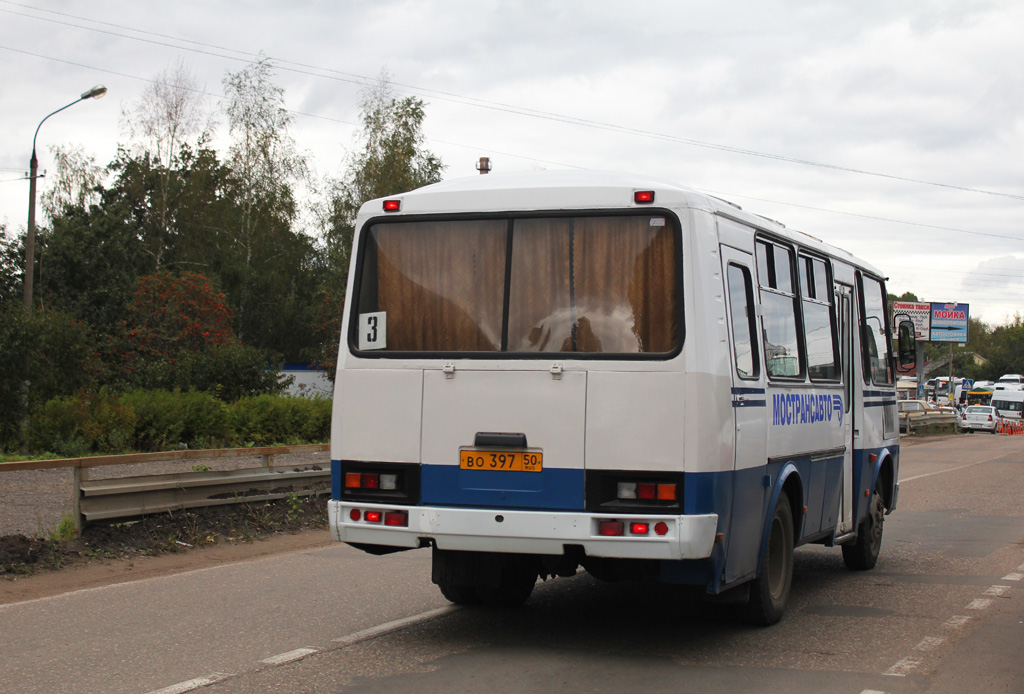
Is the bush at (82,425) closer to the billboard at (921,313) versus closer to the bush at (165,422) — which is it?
the bush at (165,422)

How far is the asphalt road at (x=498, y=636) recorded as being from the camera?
6.32 metres

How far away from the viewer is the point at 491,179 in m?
7.67

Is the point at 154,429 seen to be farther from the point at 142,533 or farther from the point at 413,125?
the point at 413,125

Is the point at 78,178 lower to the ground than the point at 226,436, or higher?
higher

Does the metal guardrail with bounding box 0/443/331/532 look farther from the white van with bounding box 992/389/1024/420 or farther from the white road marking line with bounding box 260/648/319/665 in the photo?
the white van with bounding box 992/389/1024/420

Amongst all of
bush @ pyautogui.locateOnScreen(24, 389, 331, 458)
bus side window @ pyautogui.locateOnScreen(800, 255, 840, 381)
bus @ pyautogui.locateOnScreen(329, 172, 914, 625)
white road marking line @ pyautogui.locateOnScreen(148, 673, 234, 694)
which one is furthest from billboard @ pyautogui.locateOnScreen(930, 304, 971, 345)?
white road marking line @ pyautogui.locateOnScreen(148, 673, 234, 694)

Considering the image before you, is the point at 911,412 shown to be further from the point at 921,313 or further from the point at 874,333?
the point at 874,333

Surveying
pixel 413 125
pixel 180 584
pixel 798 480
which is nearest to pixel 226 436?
pixel 180 584

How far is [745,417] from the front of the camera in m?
7.14

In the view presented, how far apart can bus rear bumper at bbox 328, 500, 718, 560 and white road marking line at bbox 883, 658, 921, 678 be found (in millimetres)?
1227

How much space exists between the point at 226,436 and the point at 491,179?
2090 centimetres

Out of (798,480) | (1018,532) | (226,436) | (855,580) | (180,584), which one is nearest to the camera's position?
(798,480)

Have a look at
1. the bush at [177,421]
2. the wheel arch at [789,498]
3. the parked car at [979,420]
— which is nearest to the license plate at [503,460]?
the wheel arch at [789,498]

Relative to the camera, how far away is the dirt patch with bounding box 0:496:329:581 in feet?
33.1
